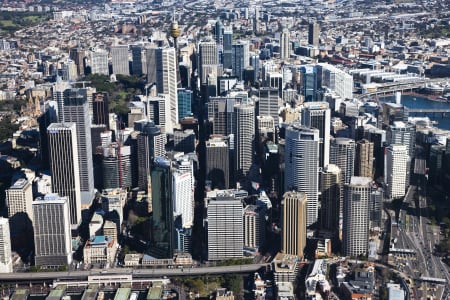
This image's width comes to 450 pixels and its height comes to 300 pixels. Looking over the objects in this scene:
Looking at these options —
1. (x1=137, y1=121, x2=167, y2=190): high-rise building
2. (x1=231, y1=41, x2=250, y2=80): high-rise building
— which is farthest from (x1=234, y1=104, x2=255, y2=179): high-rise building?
(x1=231, y1=41, x2=250, y2=80): high-rise building

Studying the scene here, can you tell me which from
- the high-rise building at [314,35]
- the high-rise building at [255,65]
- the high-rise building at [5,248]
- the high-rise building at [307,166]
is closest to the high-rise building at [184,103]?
the high-rise building at [255,65]

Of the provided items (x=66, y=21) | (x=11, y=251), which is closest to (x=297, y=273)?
(x=11, y=251)

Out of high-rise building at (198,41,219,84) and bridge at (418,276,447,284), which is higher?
high-rise building at (198,41,219,84)

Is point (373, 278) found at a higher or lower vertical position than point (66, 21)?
lower

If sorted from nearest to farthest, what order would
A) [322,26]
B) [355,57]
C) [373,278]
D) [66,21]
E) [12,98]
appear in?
[373,278] → [12,98] → [355,57] → [322,26] → [66,21]

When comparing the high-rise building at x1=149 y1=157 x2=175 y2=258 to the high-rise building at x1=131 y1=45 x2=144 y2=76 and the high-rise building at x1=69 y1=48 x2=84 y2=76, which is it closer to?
the high-rise building at x1=131 y1=45 x2=144 y2=76

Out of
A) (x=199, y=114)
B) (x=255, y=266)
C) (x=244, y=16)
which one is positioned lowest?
(x=255, y=266)

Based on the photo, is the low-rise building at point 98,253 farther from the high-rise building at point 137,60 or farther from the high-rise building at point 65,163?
the high-rise building at point 137,60

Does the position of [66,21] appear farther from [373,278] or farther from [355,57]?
[373,278]
